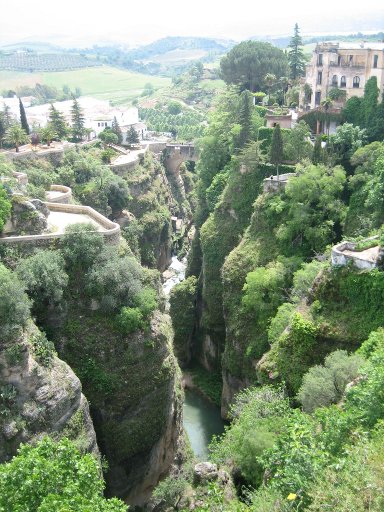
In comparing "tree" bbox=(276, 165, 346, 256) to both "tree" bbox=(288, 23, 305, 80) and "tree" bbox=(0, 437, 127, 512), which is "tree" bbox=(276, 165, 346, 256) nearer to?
"tree" bbox=(0, 437, 127, 512)

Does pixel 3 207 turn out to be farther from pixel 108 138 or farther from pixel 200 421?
pixel 108 138

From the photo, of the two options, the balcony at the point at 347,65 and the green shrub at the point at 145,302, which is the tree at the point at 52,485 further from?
the balcony at the point at 347,65

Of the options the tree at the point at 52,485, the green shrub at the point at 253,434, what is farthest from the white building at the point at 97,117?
the tree at the point at 52,485

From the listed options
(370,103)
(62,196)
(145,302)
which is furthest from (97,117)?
(145,302)

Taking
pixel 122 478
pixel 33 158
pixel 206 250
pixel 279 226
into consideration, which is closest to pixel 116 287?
pixel 122 478

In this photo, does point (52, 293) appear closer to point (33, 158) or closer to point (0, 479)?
point (0, 479)
